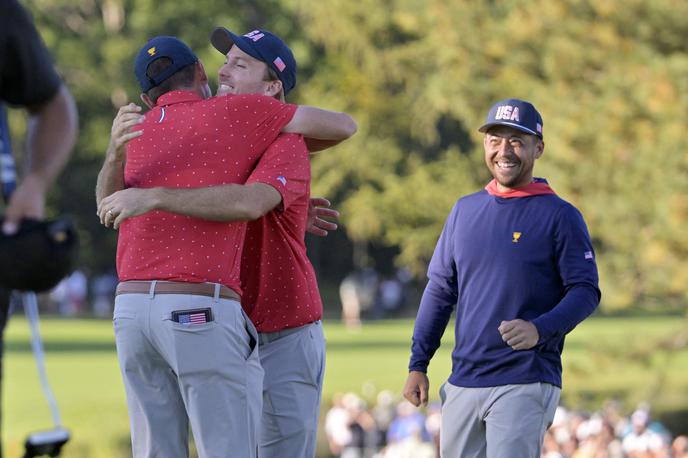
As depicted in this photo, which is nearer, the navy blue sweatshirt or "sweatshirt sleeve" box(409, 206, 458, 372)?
the navy blue sweatshirt

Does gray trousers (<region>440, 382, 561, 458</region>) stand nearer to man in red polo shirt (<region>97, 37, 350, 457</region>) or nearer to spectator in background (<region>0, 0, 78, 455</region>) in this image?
man in red polo shirt (<region>97, 37, 350, 457</region>)

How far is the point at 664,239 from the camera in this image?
67.4 ft

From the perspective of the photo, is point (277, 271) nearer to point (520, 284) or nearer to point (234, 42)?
point (234, 42)

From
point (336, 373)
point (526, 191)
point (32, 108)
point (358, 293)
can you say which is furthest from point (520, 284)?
point (358, 293)

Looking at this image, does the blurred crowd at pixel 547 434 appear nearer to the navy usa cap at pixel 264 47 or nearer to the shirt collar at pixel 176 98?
the navy usa cap at pixel 264 47

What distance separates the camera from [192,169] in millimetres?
4539

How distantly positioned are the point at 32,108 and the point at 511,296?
2.49 m

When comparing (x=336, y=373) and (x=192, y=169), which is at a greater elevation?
(x=192, y=169)

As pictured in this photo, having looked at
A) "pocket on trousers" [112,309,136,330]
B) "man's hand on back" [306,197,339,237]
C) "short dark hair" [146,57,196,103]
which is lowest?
"pocket on trousers" [112,309,136,330]

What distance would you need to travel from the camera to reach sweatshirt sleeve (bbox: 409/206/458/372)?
18.6 feet

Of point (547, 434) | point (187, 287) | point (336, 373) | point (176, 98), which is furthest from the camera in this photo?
point (336, 373)

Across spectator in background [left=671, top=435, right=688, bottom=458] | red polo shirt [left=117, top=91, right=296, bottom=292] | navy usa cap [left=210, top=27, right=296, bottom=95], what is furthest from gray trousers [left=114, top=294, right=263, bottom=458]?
spectator in background [left=671, top=435, right=688, bottom=458]

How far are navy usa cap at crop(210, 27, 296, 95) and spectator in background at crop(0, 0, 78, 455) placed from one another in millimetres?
1684

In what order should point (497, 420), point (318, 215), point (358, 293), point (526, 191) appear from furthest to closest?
point (358, 293) → point (318, 215) → point (526, 191) → point (497, 420)
